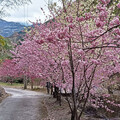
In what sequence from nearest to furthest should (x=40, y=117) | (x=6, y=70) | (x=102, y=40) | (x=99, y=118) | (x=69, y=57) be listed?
(x=102, y=40)
(x=69, y=57)
(x=40, y=117)
(x=99, y=118)
(x=6, y=70)

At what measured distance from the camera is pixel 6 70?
110ft

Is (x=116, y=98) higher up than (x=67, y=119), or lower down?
higher up

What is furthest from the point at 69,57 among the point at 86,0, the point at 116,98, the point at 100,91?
the point at 116,98

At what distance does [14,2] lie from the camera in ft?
35.2

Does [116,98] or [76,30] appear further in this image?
[116,98]

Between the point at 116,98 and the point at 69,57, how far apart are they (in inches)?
254

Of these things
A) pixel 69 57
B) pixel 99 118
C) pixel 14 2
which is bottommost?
pixel 99 118

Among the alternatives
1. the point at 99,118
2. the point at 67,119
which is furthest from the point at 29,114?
the point at 99,118

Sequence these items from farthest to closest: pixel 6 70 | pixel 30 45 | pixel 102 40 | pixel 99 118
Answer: pixel 6 70 < pixel 30 45 < pixel 99 118 < pixel 102 40

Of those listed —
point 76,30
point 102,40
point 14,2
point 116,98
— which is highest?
point 14,2

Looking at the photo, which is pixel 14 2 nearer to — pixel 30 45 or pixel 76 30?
pixel 30 45

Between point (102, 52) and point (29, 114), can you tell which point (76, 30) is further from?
point (29, 114)

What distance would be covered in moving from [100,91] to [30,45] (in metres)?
4.92

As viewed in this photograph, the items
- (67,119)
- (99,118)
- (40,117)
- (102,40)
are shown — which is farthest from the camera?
(99,118)
